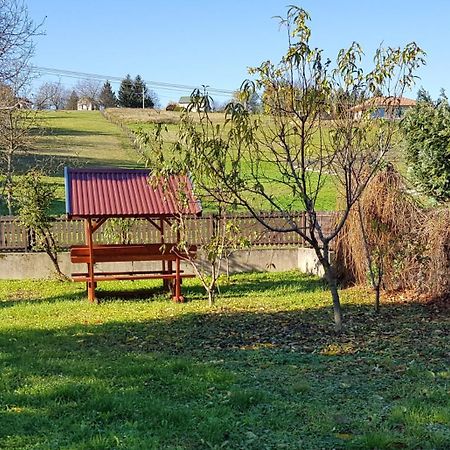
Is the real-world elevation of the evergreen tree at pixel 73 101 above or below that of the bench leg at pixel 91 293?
above

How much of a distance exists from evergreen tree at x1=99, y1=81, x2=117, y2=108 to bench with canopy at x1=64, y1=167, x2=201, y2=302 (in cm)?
6155

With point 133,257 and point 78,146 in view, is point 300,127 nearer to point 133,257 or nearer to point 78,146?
point 133,257

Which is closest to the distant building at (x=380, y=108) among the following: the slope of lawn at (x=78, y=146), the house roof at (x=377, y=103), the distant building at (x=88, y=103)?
the house roof at (x=377, y=103)

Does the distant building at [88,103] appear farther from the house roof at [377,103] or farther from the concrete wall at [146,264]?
the house roof at [377,103]

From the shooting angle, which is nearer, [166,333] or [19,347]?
[19,347]

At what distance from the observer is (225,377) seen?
5.38 m

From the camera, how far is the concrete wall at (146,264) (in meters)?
13.5

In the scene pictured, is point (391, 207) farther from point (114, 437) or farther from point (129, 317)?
point (114, 437)

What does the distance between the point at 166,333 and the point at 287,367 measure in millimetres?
2365

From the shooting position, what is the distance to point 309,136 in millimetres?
6887

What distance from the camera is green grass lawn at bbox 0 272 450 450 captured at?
4.07 metres

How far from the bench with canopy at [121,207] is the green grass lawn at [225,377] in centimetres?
109

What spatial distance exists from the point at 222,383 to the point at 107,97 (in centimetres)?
7233

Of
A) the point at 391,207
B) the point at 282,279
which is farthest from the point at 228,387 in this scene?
the point at 282,279
